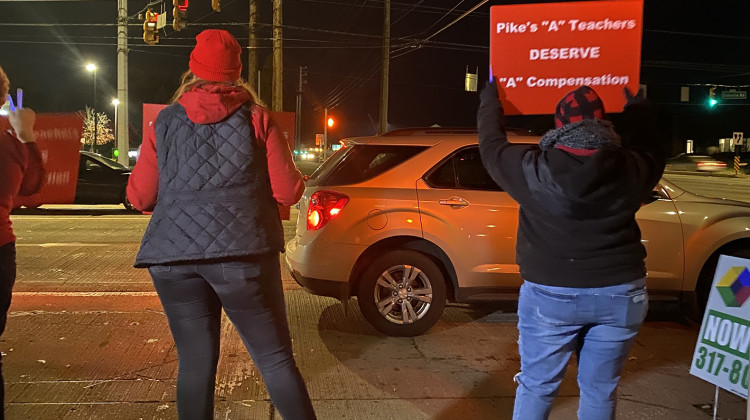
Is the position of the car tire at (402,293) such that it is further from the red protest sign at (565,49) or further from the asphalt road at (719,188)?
the asphalt road at (719,188)

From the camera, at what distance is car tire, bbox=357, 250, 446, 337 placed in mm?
5602

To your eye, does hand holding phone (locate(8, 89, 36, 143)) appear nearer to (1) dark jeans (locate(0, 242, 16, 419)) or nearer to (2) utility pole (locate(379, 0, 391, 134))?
(1) dark jeans (locate(0, 242, 16, 419))

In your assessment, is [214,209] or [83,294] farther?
[83,294]

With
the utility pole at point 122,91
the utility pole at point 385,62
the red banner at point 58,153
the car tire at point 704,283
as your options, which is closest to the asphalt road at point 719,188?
the utility pole at point 385,62

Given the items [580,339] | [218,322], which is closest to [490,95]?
[580,339]

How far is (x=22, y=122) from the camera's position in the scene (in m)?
2.87

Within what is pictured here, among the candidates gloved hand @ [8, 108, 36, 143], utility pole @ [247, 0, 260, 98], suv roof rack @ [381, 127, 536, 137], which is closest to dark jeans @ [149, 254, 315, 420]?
gloved hand @ [8, 108, 36, 143]

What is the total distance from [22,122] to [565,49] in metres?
2.51

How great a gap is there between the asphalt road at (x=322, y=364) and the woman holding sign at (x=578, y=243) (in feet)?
4.98

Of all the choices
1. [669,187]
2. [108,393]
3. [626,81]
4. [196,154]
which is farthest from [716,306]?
[108,393]

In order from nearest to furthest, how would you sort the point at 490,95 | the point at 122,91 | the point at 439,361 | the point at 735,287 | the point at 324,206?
the point at 490,95 → the point at 735,287 → the point at 439,361 → the point at 324,206 → the point at 122,91

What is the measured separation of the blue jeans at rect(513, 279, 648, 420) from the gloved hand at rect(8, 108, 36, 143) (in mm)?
2219

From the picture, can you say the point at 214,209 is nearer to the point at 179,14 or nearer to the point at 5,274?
the point at 5,274

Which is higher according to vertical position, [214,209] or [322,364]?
[214,209]
